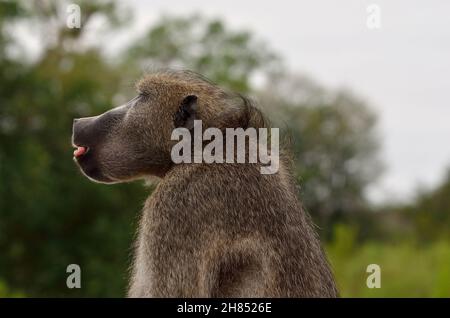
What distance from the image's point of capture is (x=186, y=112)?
13.7 feet

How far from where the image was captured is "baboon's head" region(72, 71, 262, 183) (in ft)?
13.6

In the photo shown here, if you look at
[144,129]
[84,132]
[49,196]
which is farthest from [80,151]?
[49,196]

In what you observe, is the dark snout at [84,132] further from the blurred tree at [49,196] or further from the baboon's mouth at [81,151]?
the blurred tree at [49,196]

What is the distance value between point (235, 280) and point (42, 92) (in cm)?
1623

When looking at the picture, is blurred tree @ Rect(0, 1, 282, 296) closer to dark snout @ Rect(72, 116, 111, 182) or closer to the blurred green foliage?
the blurred green foliage

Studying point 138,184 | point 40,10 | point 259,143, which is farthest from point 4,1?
point 259,143

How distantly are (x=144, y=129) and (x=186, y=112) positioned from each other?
22cm

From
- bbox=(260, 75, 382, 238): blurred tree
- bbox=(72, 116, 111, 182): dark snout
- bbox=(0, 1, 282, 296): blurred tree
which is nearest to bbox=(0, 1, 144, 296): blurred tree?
bbox=(0, 1, 282, 296): blurred tree

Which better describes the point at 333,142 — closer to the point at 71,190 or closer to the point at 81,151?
the point at 71,190

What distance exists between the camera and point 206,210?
382 cm

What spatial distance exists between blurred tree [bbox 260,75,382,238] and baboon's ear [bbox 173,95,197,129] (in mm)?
22904

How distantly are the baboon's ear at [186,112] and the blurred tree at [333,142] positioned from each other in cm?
2290

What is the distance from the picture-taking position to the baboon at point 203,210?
12.3 ft
